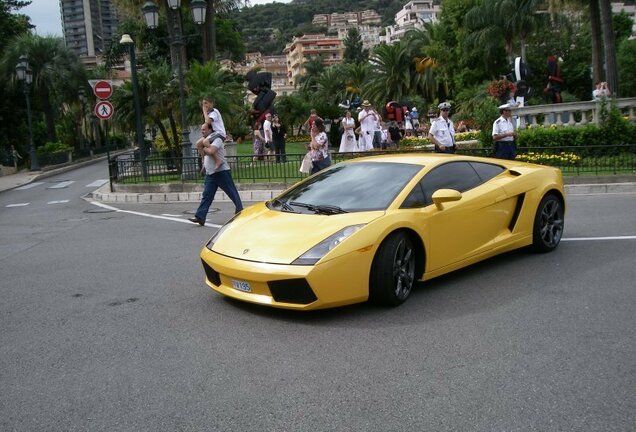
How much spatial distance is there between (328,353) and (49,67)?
4336cm

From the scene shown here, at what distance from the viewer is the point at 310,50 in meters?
162

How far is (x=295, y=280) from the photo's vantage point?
5.14 m

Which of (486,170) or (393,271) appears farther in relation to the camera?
(486,170)

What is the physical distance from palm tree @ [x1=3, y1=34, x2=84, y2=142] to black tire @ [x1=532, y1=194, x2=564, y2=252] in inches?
1611

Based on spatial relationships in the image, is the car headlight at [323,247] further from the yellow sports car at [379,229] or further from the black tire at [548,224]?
the black tire at [548,224]

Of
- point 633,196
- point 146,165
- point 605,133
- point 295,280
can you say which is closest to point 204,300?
point 295,280

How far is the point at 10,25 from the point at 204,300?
1433 inches

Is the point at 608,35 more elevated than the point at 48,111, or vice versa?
the point at 48,111

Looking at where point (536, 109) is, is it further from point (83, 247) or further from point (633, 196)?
point (83, 247)

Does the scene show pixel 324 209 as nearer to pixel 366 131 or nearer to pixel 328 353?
pixel 328 353

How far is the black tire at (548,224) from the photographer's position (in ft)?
24.4

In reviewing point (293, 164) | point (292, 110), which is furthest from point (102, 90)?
point (292, 110)

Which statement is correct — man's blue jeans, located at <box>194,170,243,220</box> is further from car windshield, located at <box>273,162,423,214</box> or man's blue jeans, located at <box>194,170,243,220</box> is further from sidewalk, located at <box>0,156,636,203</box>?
sidewalk, located at <box>0,156,636,203</box>

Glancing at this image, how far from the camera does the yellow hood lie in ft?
17.6
